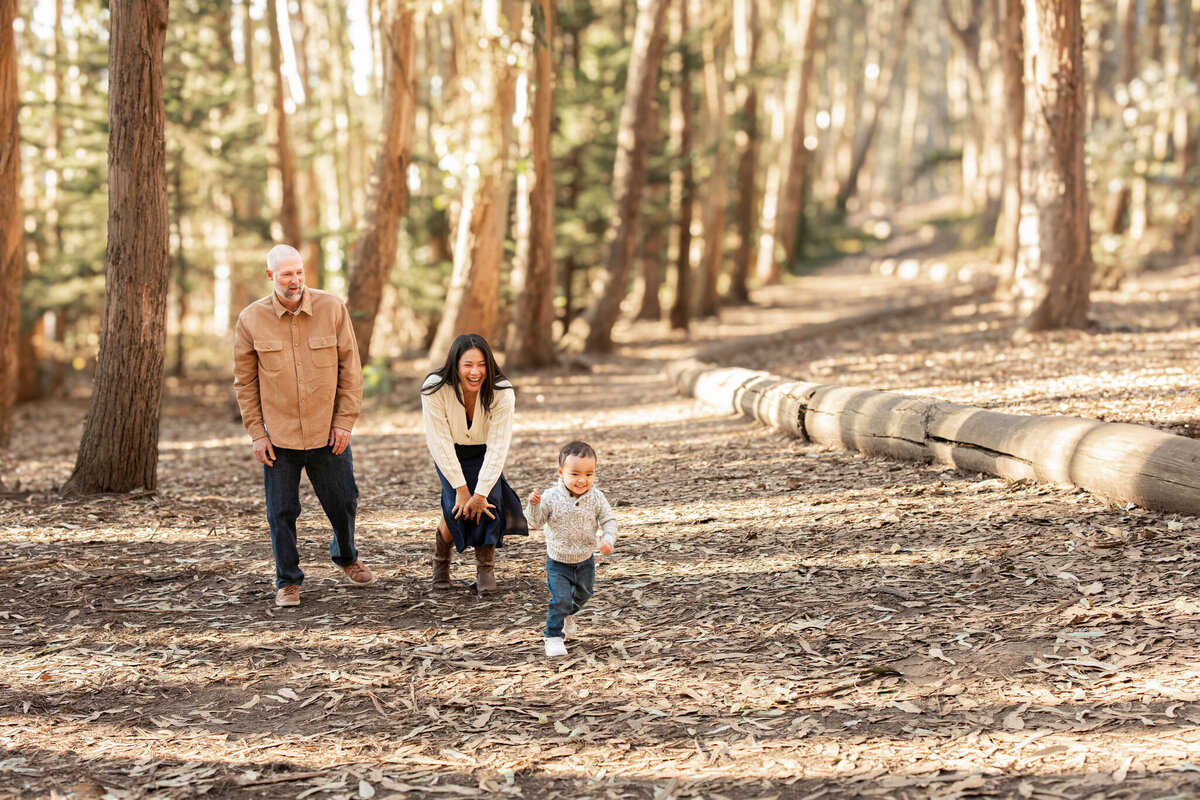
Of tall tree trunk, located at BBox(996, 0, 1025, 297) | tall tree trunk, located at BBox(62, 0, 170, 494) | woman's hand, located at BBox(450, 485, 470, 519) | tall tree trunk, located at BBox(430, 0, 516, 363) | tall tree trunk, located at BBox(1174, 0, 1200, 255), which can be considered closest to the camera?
woman's hand, located at BBox(450, 485, 470, 519)

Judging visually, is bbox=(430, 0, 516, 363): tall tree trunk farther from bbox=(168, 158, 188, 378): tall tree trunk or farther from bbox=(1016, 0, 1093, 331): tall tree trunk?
bbox=(1016, 0, 1093, 331): tall tree trunk

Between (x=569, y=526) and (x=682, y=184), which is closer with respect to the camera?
(x=569, y=526)

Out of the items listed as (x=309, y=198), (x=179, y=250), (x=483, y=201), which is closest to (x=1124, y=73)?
(x=483, y=201)

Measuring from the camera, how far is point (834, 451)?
8406mm

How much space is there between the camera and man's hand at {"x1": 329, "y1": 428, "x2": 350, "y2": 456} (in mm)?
5547

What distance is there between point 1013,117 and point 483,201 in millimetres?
10092

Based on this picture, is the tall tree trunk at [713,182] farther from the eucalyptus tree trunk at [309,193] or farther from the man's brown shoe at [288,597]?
the man's brown shoe at [288,597]

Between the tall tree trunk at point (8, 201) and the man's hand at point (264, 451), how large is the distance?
5.74 metres

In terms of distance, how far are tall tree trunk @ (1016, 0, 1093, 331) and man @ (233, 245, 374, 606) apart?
30.2ft

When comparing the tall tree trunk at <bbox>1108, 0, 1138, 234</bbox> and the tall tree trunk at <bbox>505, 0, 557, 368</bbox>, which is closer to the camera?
the tall tree trunk at <bbox>505, 0, 557, 368</bbox>

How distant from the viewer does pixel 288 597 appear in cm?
559

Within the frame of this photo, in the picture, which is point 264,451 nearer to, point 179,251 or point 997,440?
point 997,440

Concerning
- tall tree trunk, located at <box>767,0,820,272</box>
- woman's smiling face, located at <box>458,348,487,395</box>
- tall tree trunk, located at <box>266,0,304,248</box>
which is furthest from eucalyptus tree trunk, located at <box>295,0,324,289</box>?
tall tree trunk, located at <box>767,0,820,272</box>

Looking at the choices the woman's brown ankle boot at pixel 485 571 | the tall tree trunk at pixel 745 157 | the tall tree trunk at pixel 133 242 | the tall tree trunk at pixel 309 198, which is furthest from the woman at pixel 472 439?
the tall tree trunk at pixel 745 157
